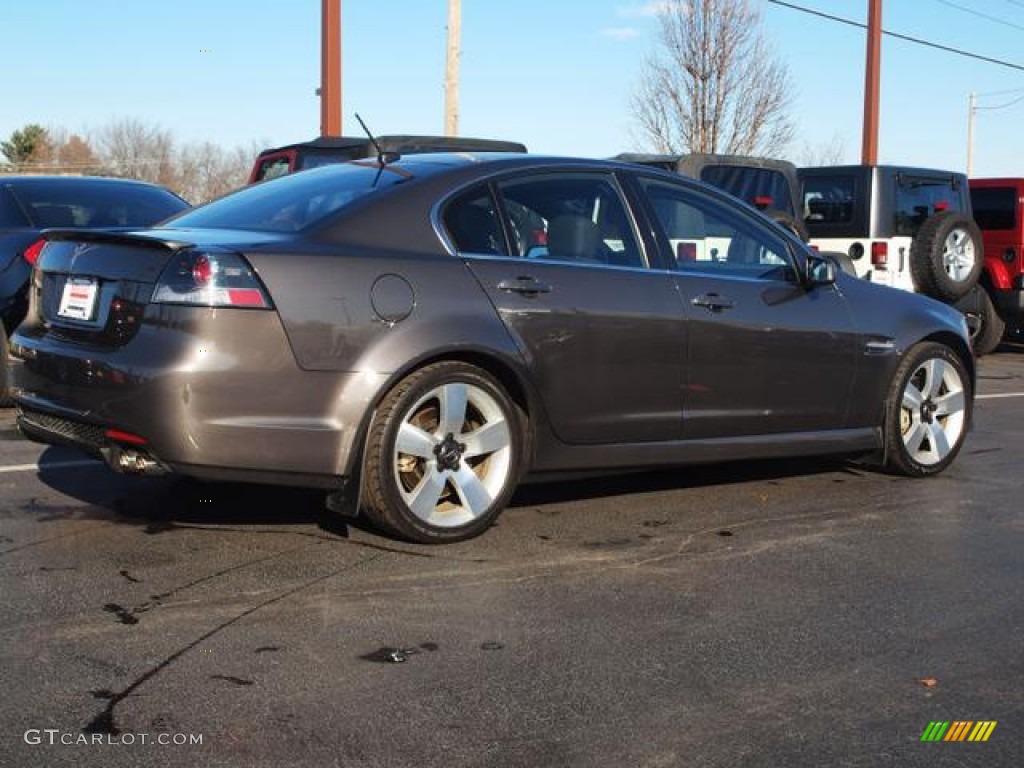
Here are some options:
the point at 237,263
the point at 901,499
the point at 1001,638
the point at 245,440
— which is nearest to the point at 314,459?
the point at 245,440

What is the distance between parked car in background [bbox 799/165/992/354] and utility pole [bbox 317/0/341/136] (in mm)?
7041

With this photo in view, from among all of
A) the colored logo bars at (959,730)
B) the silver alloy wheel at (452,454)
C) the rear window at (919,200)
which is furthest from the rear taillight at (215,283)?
the rear window at (919,200)

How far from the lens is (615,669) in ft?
12.0

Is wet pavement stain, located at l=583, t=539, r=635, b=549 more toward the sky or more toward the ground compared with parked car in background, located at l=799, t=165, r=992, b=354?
more toward the ground

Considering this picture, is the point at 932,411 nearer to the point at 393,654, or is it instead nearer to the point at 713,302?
the point at 713,302

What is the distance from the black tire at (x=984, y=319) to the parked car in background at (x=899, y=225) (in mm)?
1115

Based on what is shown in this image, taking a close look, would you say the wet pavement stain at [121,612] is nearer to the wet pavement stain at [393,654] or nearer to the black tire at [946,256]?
the wet pavement stain at [393,654]

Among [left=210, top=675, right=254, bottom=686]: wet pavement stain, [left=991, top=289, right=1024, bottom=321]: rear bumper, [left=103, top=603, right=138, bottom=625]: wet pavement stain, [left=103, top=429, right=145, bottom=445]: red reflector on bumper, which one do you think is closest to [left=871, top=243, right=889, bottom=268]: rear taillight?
[left=991, top=289, right=1024, bottom=321]: rear bumper

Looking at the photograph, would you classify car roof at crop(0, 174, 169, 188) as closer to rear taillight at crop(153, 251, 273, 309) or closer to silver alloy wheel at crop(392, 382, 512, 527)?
rear taillight at crop(153, 251, 273, 309)

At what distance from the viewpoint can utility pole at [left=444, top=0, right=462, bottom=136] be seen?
738 inches

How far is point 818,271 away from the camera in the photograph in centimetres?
601

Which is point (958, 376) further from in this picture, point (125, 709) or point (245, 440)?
point (125, 709)

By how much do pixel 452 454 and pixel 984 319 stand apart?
11.2 meters

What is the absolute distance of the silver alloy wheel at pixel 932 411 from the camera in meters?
6.52
